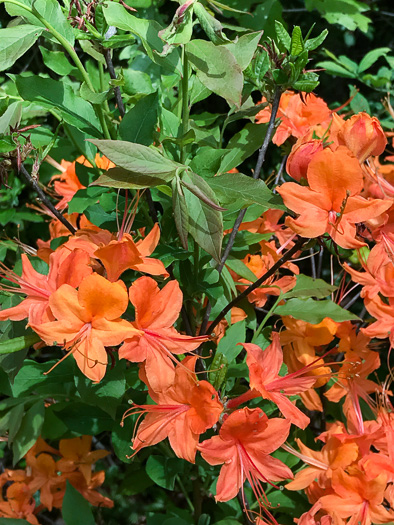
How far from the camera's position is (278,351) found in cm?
84

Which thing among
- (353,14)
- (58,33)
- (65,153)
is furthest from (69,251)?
(353,14)

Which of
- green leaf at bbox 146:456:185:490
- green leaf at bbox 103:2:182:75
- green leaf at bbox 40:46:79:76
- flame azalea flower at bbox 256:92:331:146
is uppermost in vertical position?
green leaf at bbox 103:2:182:75

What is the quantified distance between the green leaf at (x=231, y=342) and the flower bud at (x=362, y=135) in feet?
1.07

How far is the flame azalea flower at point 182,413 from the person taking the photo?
2.43 ft

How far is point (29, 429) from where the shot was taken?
1.04 metres

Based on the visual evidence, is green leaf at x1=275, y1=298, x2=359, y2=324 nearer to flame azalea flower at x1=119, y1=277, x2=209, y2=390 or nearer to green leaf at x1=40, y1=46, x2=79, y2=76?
flame azalea flower at x1=119, y1=277, x2=209, y2=390

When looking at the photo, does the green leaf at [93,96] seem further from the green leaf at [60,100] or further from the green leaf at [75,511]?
the green leaf at [75,511]

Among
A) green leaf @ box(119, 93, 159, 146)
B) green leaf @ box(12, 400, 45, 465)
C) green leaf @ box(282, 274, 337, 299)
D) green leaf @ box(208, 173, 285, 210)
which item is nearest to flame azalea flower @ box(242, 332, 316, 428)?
green leaf @ box(282, 274, 337, 299)

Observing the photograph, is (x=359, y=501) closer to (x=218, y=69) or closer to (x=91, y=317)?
(x=91, y=317)

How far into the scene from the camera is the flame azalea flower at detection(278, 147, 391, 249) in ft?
2.27

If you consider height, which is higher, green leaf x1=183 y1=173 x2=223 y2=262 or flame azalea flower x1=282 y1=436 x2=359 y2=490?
green leaf x1=183 y1=173 x2=223 y2=262

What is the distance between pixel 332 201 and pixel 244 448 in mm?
356

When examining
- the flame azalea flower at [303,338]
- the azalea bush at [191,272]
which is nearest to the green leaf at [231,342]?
the azalea bush at [191,272]

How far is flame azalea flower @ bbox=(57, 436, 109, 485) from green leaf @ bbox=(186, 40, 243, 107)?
87 centimetres
